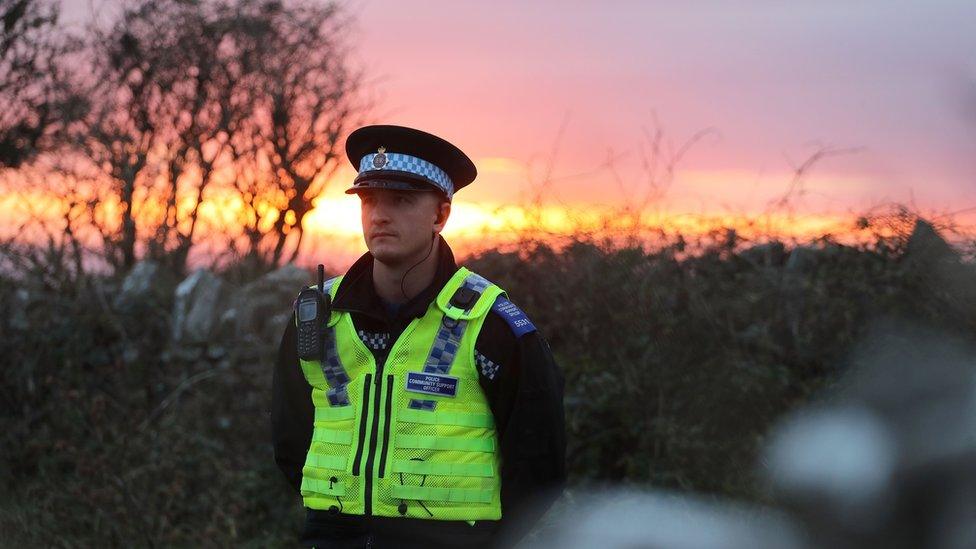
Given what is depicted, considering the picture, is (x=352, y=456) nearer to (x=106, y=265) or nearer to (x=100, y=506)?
(x=100, y=506)

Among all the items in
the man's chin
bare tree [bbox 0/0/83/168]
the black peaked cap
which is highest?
bare tree [bbox 0/0/83/168]

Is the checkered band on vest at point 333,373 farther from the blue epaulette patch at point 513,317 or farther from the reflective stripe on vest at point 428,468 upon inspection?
the blue epaulette patch at point 513,317

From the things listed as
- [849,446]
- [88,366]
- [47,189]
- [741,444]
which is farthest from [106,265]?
[849,446]

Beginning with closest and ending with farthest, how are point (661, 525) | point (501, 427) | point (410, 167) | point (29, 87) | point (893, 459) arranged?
point (501, 427), point (410, 167), point (893, 459), point (661, 525), point (29, 87)

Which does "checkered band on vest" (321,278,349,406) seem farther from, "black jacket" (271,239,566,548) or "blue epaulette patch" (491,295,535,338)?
"blue epaulette patch" (491,295,535,338)

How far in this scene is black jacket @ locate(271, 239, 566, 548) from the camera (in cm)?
374

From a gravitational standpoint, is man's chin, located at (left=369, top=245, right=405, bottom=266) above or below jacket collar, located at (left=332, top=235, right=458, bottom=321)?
above

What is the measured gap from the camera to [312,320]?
3939 mm

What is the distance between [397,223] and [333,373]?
1.77 ft

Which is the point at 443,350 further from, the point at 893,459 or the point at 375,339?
the point at 893,459

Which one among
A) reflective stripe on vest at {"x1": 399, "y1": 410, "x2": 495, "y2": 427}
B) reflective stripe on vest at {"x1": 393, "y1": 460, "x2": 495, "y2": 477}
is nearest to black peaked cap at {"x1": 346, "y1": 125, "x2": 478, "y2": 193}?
reflective stripe on vest at {"x1": 399, "y1": 410, "x2": 495, "y2": 427}

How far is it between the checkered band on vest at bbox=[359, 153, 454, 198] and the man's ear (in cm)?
4

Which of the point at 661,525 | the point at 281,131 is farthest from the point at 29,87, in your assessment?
the point at 661,525

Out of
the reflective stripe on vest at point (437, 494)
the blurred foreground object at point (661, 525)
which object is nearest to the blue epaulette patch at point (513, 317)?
the reflective stripe on vest at point (437, 494)
